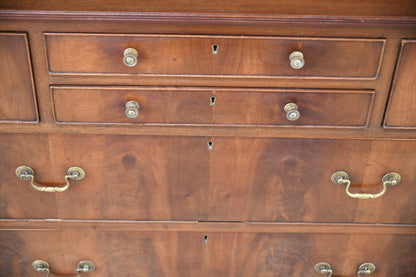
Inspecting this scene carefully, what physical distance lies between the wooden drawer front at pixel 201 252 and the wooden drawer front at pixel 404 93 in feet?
0.95

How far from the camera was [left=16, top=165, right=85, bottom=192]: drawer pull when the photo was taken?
36.3 inches

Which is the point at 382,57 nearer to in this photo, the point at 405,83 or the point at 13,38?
the point at 405,83

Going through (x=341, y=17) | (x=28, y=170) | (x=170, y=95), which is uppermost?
(x=341, y=17)

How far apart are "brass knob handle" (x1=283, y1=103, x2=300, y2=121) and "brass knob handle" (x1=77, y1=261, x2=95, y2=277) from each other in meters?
0.56

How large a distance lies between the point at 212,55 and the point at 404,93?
14.1 inches

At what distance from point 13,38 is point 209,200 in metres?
0.49

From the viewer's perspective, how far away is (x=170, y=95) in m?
0.85

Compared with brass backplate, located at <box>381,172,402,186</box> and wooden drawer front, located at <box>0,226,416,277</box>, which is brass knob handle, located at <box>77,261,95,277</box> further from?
brass backplate, located at <box>381,172,402,186</box>

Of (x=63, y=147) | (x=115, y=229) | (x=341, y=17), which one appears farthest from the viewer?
(x=115, y=229)

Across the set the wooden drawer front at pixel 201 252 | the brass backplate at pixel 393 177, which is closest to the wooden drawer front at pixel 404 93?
the brass backplate at pixel 393 177

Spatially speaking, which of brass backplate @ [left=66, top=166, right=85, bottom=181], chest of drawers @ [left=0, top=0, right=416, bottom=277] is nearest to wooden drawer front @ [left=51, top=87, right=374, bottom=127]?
chest of drawers @ [left=0, top=0, right=416, bottom=277]

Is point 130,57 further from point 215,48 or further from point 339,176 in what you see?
point 339,176

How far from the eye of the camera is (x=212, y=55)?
812 mm

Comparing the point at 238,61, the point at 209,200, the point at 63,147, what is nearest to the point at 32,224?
the point at 63,147
